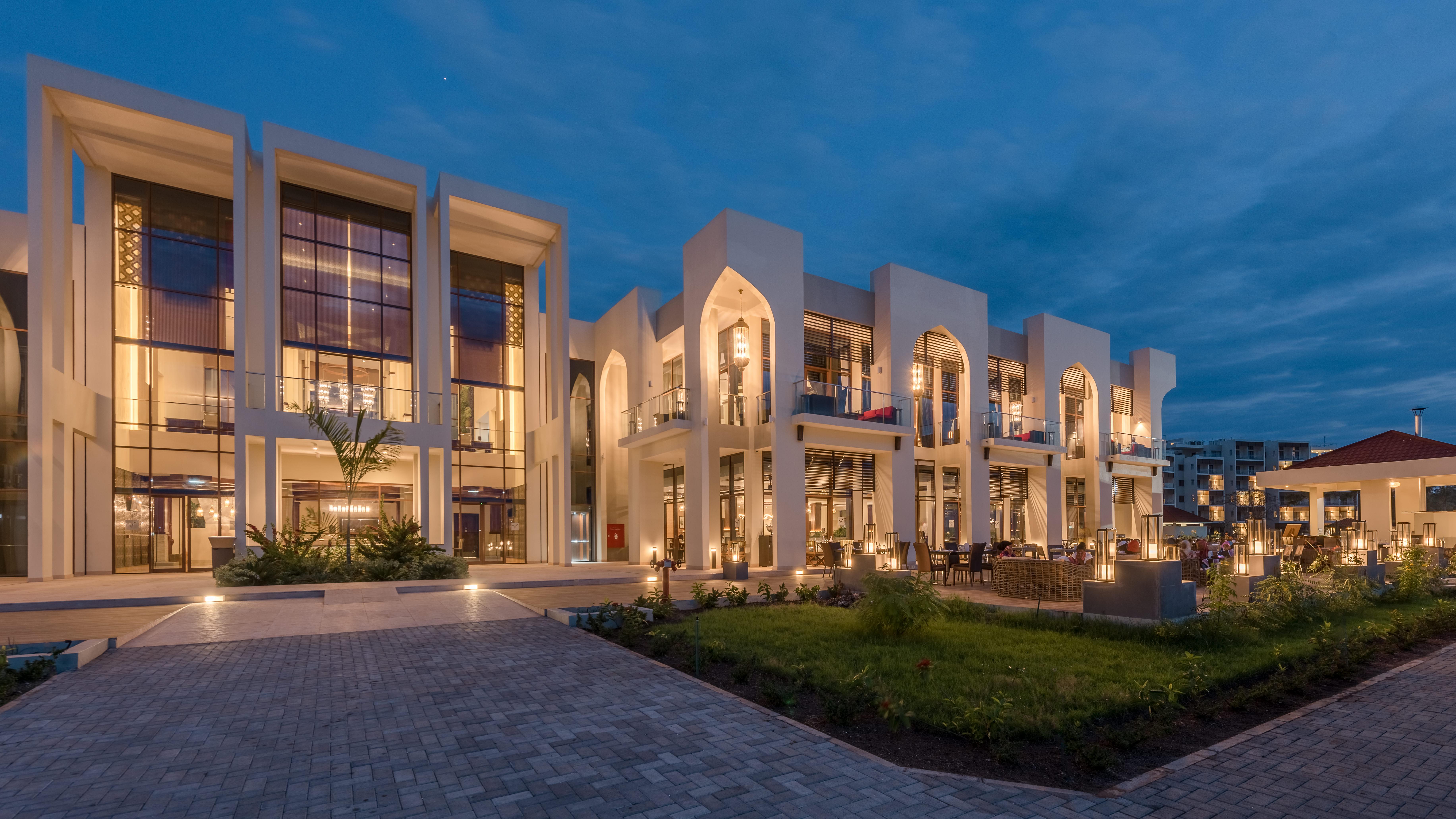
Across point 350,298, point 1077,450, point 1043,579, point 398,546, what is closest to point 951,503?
point 1077,450

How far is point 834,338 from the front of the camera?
71.3 feet

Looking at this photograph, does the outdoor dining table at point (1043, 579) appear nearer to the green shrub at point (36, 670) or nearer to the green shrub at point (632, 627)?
the green shrub at point (632, 627)

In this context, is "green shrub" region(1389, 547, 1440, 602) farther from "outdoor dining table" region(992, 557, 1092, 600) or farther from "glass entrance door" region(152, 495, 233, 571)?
"glass entrance door" region(152, 495, 233, 571)

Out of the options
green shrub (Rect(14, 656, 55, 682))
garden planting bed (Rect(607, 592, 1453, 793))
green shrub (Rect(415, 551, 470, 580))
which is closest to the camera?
garden planting bed (Rect(607, 592, 1453, 793))

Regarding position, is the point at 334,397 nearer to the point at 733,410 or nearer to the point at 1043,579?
the point at 733,410

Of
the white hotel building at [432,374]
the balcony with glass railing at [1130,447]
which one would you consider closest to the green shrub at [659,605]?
the white hotel building at [432,374]

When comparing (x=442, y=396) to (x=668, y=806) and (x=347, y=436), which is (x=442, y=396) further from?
(x=668, y=806)

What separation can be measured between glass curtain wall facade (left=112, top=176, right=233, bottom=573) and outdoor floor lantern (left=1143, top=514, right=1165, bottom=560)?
2149 cm

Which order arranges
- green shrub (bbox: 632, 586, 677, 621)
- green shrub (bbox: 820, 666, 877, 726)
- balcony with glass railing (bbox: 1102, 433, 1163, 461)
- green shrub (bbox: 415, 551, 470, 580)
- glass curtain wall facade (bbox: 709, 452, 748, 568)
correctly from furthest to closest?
1. balcony with glass railing (bbox: 1102, 433, 1163, 461)
2. glass curtain wall facade (bbox: 709, 452, 748, 568)
3. green shrub (bbox: 415, 551, 470, 580)
4. green shrub (bbox: 632, 586, 677, 621)
5. green shrub (bbox: 820, 666, 877, 726)

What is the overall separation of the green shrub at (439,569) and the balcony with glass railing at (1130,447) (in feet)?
81.3

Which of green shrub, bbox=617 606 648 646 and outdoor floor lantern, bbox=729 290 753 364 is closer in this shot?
green shrub, bbox=617 606 648 646

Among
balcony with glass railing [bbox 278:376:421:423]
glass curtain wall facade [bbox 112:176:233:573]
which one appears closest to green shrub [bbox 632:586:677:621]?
balcony with glass railing [bbox 278:376:421:423]

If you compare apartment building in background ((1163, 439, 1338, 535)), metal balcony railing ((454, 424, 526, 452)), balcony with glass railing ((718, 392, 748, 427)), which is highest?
balcony with glass railing ((718, 392, 748, 427))

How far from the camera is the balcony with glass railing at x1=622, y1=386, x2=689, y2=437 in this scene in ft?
→ 64.3
